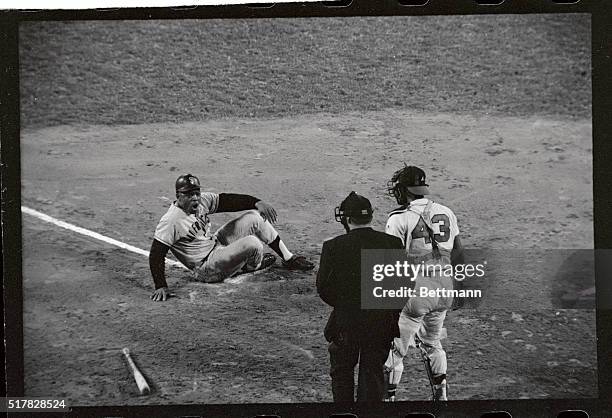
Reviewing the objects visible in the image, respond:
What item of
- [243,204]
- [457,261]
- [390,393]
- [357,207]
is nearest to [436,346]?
[390,393]

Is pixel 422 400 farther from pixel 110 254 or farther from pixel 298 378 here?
pixel 110 254

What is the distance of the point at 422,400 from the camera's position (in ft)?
10.6

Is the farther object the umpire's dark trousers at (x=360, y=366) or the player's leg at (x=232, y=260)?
the player's leg at (x=232, y=260)

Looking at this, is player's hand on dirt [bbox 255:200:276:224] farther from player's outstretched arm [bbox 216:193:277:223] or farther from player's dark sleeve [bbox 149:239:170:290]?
player's dark sleeve [bbox 149:239:170:290]

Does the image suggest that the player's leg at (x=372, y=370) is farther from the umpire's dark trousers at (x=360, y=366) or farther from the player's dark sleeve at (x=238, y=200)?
the player's dark sleeve at (x=238, y=200)

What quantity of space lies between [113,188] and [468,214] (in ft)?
5.50

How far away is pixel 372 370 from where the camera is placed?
322cm

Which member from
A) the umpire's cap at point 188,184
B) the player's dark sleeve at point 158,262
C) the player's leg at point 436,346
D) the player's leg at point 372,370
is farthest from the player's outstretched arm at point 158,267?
the player's leg at point 436,346

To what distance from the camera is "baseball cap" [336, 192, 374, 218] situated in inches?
130

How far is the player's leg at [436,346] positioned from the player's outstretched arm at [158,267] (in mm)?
1201

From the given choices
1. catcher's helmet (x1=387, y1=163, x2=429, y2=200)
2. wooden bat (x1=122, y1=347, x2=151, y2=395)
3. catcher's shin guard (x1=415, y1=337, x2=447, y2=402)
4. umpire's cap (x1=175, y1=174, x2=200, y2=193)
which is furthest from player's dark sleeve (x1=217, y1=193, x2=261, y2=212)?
catcher's shin guard (x1=415, y1=337, x2=447, y2=402)

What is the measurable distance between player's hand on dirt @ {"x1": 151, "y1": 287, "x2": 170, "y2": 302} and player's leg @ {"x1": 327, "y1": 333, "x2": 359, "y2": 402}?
818 mm

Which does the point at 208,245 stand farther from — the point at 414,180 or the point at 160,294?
the point at 414,180

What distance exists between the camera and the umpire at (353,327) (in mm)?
3217
